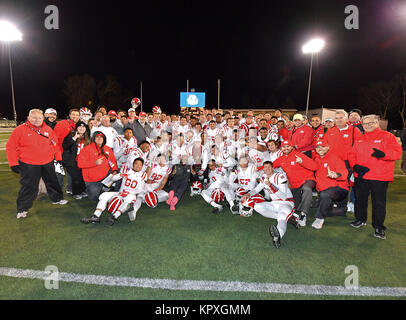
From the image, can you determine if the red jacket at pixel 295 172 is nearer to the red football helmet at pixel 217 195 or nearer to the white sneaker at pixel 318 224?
the white sneaker at pixel 318 224

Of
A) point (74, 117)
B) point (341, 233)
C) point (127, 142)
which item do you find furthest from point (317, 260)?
point (74, 117)

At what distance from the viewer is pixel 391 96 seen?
3981cm

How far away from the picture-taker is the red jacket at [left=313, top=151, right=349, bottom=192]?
442cm

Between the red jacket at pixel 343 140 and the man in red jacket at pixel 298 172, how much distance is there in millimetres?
571

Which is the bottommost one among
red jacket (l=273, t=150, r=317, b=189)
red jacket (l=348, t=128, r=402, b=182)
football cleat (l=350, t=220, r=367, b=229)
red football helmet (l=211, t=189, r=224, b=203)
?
football cleat (l=350, t=220, r=367, b=229)

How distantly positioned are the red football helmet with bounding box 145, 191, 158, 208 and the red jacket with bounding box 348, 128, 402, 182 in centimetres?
405

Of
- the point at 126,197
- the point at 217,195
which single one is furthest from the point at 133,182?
the point at 217,195

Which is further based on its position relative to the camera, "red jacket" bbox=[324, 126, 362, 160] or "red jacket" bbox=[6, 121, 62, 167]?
"red jacket" bbox=[324, 126, 362, 160]

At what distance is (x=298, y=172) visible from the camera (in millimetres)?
4848

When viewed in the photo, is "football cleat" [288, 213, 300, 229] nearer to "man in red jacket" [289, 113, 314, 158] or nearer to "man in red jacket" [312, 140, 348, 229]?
"man in red jacket" [312, 140, 348, 229]

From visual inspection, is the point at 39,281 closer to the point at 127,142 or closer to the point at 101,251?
the point at 101,251

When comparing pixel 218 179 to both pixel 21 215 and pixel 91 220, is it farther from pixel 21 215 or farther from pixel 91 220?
pixel 21 215

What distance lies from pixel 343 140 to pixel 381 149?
838 millimetres

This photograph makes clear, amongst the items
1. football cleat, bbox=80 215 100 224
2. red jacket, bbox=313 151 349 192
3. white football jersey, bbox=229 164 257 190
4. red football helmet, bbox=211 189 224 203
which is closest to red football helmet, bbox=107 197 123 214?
football cleat, bbox=80 215 100 224
